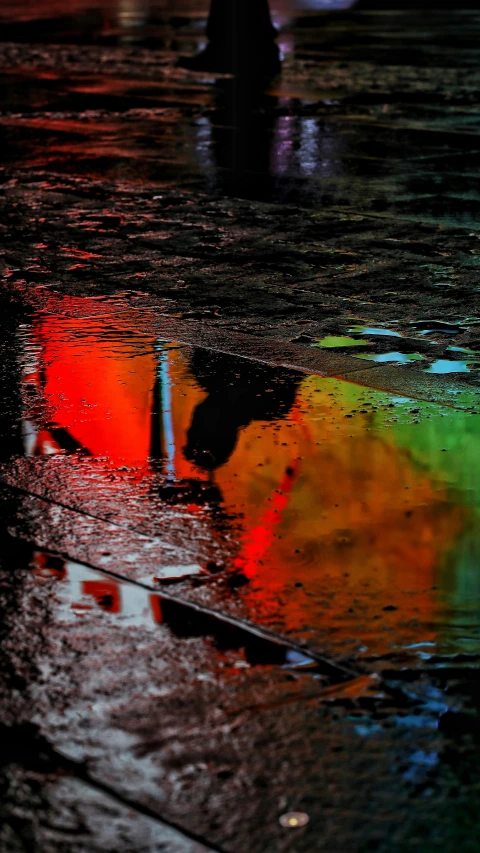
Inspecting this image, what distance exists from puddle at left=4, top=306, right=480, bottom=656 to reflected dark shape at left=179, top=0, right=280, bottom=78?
42.6 feet

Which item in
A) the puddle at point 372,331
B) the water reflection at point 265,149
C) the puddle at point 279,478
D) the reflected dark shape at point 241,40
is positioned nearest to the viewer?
the puddle at point 279,478

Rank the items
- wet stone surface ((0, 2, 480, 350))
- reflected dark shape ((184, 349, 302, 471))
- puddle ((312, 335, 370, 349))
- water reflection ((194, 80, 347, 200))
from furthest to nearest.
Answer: water reflection ((194, 80, 347, 200)) → wet stone surface ((0, 2, 480, 350)) → puddle ((312, 335, 370, 349)) → reflected dark shape ((184, 349, 302, 471))

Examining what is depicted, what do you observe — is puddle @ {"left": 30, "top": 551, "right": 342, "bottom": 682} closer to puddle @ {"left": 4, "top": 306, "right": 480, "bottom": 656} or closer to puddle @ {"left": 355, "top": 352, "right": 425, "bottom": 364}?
puddle @ {"left": 4, "top": 306, "right": 480, "bottom": 656}

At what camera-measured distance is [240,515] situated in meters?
3.93

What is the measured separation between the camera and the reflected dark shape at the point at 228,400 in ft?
14.8

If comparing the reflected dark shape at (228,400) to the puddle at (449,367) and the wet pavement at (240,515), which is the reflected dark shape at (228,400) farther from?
the puddle at (449,367)

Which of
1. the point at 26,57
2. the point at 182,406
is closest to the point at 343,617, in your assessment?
the point at 182,406

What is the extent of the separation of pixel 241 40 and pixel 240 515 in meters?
15.3

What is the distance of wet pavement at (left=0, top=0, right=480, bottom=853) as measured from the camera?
2637mm

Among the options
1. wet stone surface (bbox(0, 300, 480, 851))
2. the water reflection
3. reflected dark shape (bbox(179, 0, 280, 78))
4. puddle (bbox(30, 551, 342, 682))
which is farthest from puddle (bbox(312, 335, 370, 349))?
reflected dark shape (bbox(179, 0, 280, 78))

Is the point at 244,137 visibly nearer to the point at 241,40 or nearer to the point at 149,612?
the point at 241,40

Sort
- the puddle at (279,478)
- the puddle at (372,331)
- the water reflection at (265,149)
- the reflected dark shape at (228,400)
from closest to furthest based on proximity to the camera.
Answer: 1. the puddle at (279,478)
2. the reflected dark shape at (228,400)
3. the puddle at (372,331)
4. the water reflection at (265,149)

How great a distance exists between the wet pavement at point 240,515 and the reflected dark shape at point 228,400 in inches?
0.6

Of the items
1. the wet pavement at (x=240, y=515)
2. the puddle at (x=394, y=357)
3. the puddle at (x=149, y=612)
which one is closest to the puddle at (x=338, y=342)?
the wet pavement at (x=240, y=515)
